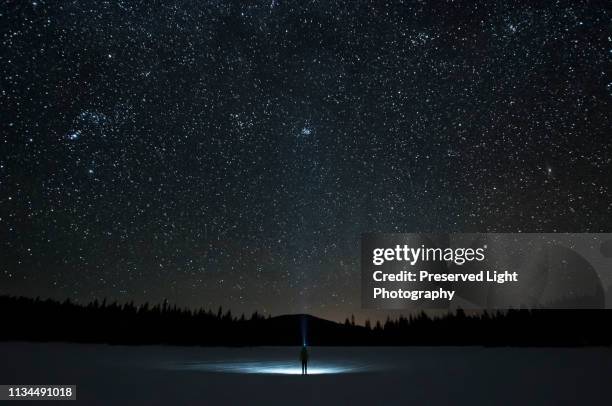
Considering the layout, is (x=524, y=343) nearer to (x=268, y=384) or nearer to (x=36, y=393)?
(x=268, y=384)

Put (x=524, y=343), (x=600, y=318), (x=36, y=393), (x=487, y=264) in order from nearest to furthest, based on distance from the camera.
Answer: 1. (x=36, y=393)
2. (x=487, y=264)
3. (x=524, y=343)
4. (x=600, y=318)

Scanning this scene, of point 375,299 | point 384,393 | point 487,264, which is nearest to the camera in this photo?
point 384,393

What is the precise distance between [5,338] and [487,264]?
120 feet

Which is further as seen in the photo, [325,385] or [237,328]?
[237,328]

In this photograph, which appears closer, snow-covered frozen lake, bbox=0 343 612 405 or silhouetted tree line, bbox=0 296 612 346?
snow-covered frozen lake, bbox=0 343 612 405

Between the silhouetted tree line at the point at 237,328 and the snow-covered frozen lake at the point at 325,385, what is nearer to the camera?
the snow-covered frozen lake at the point at 325,385

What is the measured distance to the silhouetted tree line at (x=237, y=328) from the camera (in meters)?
46.8

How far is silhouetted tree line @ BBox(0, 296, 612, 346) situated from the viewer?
4678 cm

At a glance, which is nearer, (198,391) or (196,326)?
(198,391)

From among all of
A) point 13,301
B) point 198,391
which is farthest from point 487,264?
point 13,301

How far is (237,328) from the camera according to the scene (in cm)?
6094

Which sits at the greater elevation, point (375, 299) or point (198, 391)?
point (375, 299)

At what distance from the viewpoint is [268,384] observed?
13.5 metres

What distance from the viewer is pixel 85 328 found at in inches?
1992
